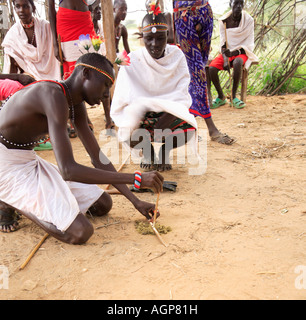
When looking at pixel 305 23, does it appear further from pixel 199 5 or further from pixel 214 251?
pixel 214 251

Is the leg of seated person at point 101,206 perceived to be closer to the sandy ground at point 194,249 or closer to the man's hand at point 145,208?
the sandy ground at point 194,249

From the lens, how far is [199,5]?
349 cm

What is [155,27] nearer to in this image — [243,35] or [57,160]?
[57,160]

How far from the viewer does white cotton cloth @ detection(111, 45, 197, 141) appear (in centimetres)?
283

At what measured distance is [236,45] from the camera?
560 cm

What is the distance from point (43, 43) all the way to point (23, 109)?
7.96 feet

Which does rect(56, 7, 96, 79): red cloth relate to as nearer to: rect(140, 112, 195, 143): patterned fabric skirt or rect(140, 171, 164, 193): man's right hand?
rect(140, 112, 195, 143): patterned fabric skirt

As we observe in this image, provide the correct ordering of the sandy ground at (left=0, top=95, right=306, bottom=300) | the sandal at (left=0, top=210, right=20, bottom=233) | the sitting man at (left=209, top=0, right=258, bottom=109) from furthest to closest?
the sitting man at (left=209, top=0, right=258, bottom=109) → the sandal at (left=0, top=210, right=20, bottom=233) → the sandy ground at (left=0, top=95, right=306, bottom=300)

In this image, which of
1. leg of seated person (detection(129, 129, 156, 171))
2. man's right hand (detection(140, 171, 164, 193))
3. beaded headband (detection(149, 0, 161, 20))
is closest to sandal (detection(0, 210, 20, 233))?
man's right hand (detection(140, 171, 164, 193))

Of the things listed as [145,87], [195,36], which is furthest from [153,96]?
[195,36]

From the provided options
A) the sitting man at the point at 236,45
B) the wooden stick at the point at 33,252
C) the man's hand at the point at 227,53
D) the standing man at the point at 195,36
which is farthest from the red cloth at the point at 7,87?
the man's hand at the point at 227,53

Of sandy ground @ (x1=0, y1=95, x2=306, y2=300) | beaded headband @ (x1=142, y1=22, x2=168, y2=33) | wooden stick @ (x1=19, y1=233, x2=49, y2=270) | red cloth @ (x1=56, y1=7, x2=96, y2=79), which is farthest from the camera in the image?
red cloth @ (x1=56, y1=7, x2=96, y2=79)

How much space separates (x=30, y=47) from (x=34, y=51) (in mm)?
59

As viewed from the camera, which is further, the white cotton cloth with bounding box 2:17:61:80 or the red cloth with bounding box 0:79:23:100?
the white cotton cloth with bounding box 2:17:61:80
